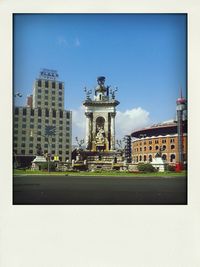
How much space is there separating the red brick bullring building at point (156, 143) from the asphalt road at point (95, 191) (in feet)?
0.82

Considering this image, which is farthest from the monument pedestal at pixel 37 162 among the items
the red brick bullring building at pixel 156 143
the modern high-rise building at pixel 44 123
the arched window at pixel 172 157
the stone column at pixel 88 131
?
the arched window at pixel 172 157

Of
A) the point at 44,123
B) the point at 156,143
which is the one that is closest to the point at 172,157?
the point at 156,143

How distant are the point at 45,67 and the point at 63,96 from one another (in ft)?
1.10

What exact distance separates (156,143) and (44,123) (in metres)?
1.18

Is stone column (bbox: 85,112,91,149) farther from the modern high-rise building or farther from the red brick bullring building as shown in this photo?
the red brick bullring building

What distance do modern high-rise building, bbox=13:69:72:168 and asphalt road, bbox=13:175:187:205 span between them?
251 millimetres

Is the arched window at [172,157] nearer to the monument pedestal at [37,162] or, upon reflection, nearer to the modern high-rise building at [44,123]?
the modern high-rise building at [44,123]

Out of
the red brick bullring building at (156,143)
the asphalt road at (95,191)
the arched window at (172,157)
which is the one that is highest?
the red brick bullring building at (156,143)

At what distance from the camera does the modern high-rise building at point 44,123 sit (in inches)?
153

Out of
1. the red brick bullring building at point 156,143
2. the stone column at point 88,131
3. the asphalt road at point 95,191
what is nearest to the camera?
the asphalt road at point 95,191

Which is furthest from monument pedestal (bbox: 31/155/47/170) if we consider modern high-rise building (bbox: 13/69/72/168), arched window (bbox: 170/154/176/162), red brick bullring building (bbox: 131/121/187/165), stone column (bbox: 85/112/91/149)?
arched window (bbox: 170/154/176/162)

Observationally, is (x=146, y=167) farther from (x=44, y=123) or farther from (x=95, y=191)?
(x=44, y=123)
